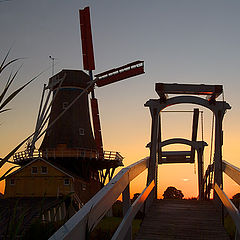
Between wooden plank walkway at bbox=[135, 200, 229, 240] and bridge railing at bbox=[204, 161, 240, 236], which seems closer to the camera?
bridge railing at bbox=[204, 161, 240, 236]

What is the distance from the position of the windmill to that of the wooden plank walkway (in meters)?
25.7

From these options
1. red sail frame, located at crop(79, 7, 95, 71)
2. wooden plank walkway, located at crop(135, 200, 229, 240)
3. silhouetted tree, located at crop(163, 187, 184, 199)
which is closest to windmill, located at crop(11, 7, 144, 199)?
red sail frame, located at crop(79, 7, 95, 71)

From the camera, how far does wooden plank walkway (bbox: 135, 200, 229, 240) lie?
22.9 ft

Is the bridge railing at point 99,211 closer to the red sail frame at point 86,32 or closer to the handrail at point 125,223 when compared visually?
the handrail at point 125,223

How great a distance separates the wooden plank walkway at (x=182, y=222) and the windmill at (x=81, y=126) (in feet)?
84.3

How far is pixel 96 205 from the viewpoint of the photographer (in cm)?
388

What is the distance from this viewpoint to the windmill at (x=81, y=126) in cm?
3512

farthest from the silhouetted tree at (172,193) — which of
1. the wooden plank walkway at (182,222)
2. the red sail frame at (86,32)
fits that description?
the wooden plank walkway at (182,222)

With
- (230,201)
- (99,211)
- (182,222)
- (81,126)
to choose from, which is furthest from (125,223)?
(81,126)

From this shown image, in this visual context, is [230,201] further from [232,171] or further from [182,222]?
[182,222]

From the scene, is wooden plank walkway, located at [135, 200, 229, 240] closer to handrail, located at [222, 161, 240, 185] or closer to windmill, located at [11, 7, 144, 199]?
handrail, located at [222, 161, 240, 185]

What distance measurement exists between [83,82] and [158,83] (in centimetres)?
2804

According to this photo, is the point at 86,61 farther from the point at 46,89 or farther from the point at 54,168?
the point at 54,168

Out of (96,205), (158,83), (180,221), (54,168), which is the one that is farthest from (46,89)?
(96,205)
